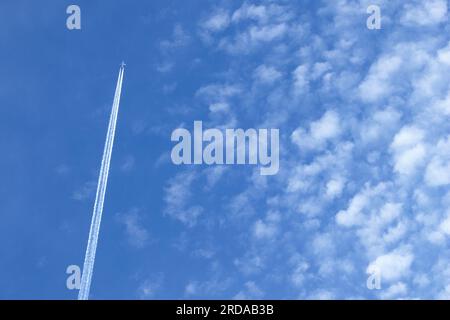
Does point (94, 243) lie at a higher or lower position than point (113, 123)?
lower
